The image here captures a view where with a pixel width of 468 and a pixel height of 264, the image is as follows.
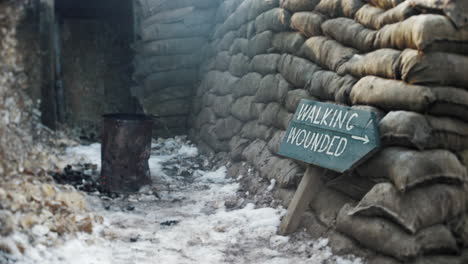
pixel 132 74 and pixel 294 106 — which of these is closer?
pixel 294 106

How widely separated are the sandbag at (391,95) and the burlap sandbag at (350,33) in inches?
10.9

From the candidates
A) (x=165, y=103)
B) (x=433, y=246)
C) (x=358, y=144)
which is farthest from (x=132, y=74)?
(x=433, y=246)

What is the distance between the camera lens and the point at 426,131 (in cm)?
290

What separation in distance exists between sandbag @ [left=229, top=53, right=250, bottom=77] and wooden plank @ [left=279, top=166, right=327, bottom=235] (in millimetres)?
2087

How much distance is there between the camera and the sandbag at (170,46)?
6625 millimetres

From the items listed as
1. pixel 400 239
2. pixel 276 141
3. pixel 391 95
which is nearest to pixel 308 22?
pixel 276 141

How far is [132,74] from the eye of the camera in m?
6.89

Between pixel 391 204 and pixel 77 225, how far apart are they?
1.90 m

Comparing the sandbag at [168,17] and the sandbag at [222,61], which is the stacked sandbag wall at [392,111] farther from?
the sandbag at [168,17]

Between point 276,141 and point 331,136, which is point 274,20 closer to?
point 276,141

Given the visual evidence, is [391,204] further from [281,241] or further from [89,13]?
[89,13]

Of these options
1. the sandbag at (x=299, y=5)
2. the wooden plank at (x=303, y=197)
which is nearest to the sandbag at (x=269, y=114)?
the sandbag at (x=299, y=5)

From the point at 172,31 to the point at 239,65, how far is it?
148 centimetres

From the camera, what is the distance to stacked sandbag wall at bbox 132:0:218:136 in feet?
21.6
